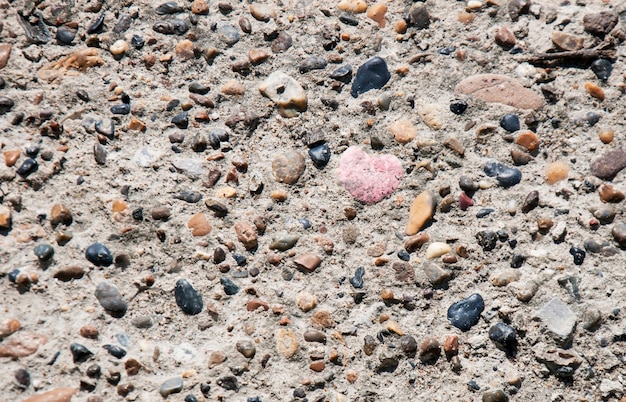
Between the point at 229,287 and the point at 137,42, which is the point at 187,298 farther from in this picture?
the point at 137,42

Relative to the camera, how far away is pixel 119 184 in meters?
1.64

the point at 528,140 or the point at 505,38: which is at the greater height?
the point at 505,38

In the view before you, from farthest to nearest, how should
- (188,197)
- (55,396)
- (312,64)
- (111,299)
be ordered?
(312,64), (188,197), (111,299), (55,396)

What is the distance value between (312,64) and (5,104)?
868 millimetres

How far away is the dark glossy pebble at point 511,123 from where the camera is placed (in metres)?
1.63

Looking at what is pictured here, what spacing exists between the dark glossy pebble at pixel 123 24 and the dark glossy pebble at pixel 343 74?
63cm

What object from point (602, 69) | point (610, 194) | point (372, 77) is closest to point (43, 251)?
point (372, 77)

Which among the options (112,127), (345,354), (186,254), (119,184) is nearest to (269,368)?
(345,354)

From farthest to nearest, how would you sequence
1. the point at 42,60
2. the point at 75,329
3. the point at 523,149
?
the point at 42,60
the point at 523,149
the point at 75,329

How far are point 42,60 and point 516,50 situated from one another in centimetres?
136

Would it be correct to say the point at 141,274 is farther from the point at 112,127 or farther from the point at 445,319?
the point at 445,319

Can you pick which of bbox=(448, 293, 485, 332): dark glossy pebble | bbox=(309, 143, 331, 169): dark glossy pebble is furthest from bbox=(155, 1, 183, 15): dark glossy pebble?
bbox=(448, 293, 485, 332): dark glossy pebble

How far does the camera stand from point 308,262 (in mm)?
1585

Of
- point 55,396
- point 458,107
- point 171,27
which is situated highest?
point 171,27
